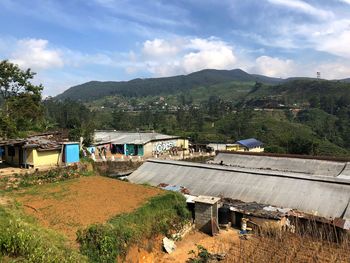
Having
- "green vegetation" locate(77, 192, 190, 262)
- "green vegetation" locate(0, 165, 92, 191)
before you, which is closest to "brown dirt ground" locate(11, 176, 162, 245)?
"green vegetation" locate(77, 192, 190, 262)

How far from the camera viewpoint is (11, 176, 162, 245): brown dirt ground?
13634 mm

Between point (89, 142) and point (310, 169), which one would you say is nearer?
point (310, 169)

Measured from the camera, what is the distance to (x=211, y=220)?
659 inches

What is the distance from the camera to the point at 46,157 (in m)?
22.6

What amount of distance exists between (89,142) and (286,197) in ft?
87.0

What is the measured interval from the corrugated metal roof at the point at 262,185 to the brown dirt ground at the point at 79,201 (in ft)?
16.9

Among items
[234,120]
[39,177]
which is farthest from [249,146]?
[39,177]

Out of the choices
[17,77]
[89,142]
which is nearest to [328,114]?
[89,142]

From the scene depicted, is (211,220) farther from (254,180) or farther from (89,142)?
(89,142)

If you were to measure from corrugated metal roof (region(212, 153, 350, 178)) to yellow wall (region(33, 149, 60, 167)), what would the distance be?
1606cm

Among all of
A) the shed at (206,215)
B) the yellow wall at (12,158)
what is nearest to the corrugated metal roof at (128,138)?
the yellow wall at (12,158)

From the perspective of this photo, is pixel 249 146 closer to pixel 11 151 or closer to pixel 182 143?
pixel 182 143

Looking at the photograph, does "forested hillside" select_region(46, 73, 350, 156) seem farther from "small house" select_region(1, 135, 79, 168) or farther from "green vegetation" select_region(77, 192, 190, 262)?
"green vegetation" select_region(77, 192, 190, 262)

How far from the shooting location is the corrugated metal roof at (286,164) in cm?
2897
